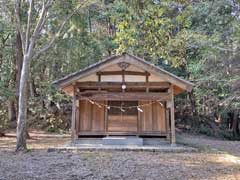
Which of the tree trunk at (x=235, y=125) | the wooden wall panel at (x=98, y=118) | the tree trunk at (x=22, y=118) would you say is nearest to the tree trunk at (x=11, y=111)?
the wooden wall panel at (x=98, y=118)

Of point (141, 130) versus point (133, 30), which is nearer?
point (133, 30)

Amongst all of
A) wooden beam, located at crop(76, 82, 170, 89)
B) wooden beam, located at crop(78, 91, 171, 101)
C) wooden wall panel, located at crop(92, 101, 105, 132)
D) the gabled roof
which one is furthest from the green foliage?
wooden wall panel, located at crop(92, 101, 105, 132)

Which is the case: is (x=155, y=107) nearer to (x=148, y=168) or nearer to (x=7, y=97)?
(x=148, y=168)

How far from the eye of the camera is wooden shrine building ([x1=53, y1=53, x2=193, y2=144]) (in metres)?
12.7

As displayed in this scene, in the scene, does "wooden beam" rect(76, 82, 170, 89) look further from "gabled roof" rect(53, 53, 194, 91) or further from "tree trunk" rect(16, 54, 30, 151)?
"tree trunk" rect(16, 54, 30, 151)

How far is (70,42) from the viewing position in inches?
754

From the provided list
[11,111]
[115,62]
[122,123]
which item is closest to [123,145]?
[122,123]

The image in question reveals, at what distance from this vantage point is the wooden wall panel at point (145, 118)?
533 inches

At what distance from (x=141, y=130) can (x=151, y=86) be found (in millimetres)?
2022

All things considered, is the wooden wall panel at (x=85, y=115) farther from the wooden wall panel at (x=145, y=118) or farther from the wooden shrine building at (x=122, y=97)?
the wooden wall panel at (x=145, y=118)

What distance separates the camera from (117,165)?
8430 mm

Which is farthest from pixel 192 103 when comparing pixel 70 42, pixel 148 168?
pixel 148 168

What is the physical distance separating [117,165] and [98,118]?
5301 mm

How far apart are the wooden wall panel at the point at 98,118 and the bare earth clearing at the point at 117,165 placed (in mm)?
2787
